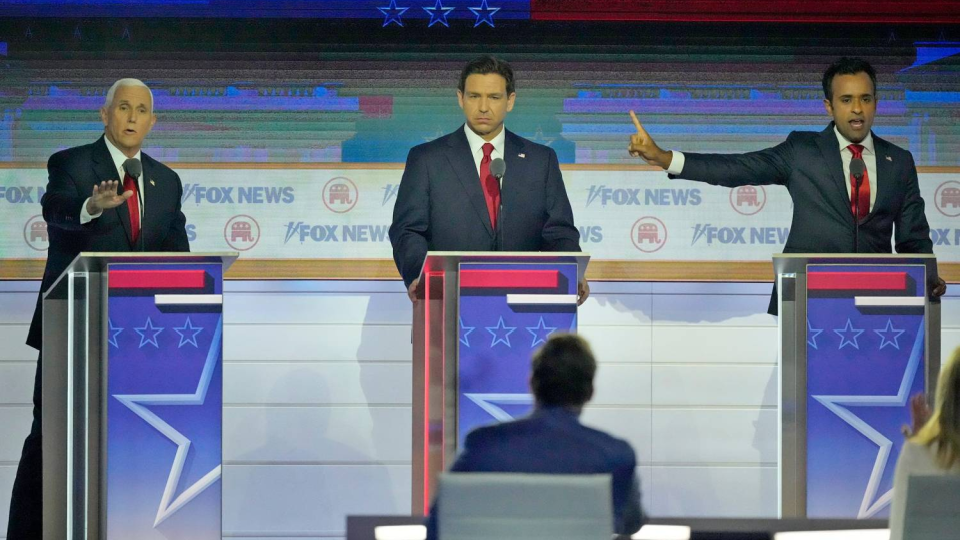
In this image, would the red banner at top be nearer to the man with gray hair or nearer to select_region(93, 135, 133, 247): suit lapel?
the man with gray hair

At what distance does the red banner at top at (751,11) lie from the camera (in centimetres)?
595

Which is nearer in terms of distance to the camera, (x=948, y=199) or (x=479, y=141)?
(x=479, y=141)

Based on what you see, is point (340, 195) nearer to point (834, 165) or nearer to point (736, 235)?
point (736, 235)

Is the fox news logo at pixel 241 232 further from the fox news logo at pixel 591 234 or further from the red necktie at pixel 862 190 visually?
the red necktie at pixel 862 190

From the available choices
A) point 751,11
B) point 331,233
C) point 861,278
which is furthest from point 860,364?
point 331,233

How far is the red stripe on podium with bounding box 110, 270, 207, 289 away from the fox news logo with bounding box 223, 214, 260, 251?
1902mm

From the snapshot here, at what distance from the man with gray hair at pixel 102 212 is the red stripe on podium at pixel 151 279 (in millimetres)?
817

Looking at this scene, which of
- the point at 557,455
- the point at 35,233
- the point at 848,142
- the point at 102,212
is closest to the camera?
the point at 557,455

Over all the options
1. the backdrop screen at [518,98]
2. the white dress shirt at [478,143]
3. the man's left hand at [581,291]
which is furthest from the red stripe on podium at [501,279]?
the backdrop screen at [518,98]

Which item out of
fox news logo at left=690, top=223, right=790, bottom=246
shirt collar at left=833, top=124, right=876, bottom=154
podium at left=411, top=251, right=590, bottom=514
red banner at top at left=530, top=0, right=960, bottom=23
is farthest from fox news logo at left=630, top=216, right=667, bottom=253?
podium at left=411, top=251, right=590, bottom=514

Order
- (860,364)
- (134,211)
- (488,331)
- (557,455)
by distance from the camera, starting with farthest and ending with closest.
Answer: (134,211) < (860,364) < (488,331) < (557,455)

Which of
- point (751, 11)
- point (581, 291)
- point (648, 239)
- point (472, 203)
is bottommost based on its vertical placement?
point (581, 291)

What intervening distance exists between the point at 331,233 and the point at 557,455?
3.43 meters

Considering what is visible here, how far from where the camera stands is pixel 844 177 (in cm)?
513
